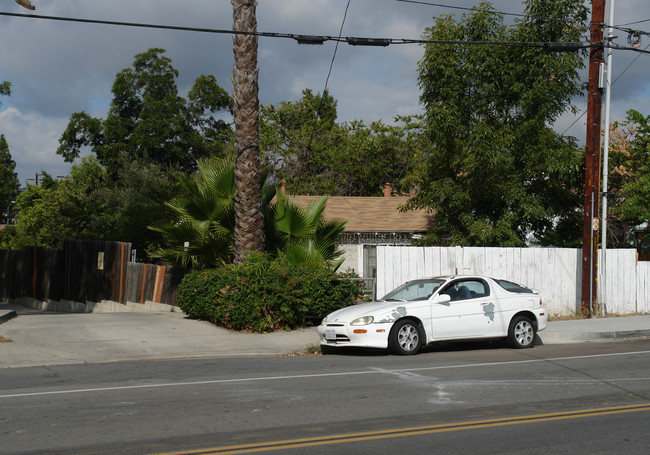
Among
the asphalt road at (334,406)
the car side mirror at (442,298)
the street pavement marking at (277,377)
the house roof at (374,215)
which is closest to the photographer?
the asphalt road at (334,406)

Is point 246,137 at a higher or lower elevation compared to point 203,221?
higher

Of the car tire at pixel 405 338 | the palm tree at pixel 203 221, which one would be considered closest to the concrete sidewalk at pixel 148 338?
the palm tree at pixel 203 221

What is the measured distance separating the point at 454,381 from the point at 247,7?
35.3 ft

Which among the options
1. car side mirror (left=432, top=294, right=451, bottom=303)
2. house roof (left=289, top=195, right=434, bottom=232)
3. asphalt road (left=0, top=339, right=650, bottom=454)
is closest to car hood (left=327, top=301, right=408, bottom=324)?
car side mirror (left=432, top=294, right=451, bottom=303)

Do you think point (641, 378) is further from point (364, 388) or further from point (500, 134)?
point (500, 134)

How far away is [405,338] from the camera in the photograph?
499 inches

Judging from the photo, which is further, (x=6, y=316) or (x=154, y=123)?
(x=154, y=123)

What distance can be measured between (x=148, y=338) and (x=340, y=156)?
30.6m

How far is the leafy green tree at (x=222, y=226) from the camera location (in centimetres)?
1712

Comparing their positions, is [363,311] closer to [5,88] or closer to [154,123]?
[5,88]

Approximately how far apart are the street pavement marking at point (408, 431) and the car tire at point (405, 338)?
196 inches

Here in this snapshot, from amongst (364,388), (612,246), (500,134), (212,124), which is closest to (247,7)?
(500,134)

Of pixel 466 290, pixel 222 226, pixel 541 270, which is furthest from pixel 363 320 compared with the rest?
pixel 541 270

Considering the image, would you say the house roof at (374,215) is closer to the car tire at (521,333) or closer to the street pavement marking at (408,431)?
the car tire at (521,333)
